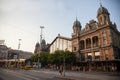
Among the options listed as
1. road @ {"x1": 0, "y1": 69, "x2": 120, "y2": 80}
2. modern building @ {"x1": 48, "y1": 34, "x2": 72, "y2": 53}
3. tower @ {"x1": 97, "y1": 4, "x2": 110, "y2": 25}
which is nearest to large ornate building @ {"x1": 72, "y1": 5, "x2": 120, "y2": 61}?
tower @ {"x1": 97, "y1": 4, "x2": 110, "y2": 25}

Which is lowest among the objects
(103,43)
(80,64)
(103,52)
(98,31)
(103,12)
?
(80,64)

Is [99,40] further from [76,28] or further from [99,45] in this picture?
[76,28]

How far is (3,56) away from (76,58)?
152 ft

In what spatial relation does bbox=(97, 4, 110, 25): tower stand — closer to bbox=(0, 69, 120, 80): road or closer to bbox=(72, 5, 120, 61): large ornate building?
bbox=(72, 5, 120, 61): large ornate building

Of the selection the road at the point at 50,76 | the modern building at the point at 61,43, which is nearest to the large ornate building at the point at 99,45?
the modern building at the point at 61,43

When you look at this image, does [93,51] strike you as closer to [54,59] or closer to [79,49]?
[79,49]

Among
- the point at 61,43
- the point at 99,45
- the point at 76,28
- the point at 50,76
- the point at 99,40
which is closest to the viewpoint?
the point at 50,76

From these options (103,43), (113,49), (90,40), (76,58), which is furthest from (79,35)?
(113,49)

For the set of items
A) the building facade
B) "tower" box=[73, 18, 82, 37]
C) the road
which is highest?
"tower" box=[73, 18, 82, 37]

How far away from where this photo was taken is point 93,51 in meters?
44.8

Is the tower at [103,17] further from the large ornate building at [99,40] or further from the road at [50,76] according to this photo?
the road at [50,76]

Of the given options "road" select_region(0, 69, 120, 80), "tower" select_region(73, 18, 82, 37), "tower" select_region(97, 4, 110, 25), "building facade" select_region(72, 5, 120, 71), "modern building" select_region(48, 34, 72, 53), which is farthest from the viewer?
"modern building" select_region(48, 34, 72, 53)

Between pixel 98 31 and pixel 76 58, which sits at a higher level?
pixel 98 31

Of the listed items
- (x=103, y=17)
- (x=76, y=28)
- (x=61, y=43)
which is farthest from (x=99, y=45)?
(x=61, y=43)
